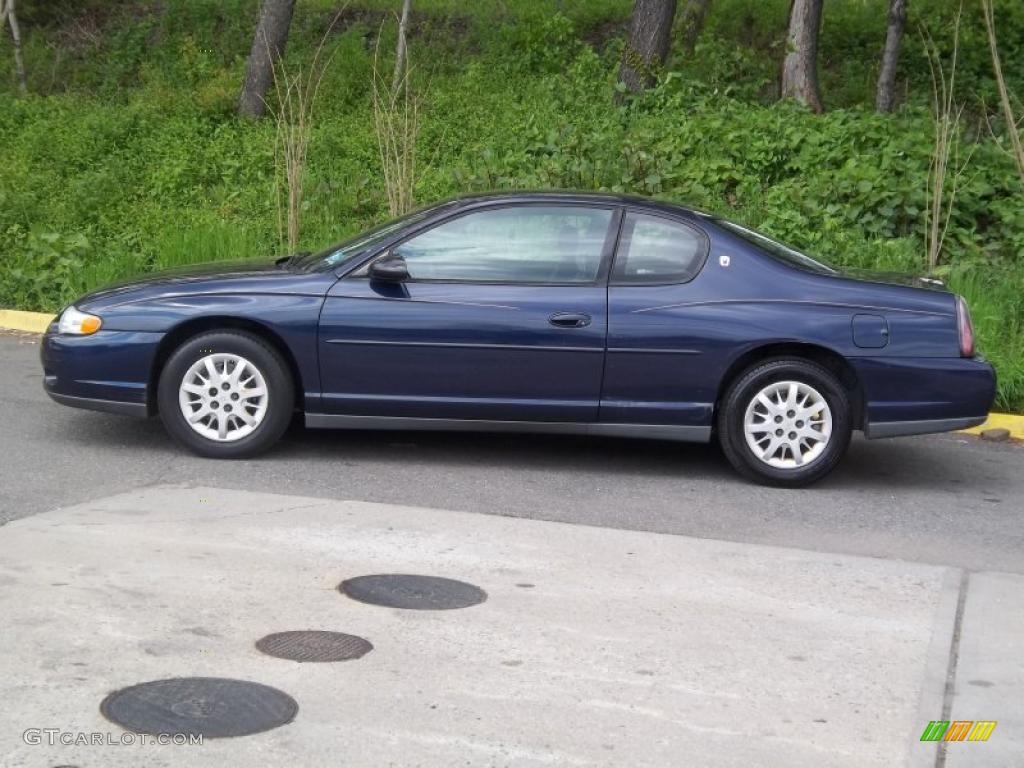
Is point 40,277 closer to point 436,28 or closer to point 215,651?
point 215,651

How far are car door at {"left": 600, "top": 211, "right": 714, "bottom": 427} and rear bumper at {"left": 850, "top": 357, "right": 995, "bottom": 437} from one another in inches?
34.0

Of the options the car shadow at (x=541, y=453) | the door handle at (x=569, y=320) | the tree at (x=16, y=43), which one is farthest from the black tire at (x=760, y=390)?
the tree at (x=16, y=43)

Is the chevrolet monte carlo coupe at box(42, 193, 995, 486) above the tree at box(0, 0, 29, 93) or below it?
below

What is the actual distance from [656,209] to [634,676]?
3.65 meters

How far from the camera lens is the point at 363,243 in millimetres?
8094

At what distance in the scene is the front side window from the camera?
786 centimetres

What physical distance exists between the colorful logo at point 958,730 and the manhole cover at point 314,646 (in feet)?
6.24

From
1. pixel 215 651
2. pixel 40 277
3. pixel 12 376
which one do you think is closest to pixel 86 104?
pixel 40 277

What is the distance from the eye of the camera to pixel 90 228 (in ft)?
46.2

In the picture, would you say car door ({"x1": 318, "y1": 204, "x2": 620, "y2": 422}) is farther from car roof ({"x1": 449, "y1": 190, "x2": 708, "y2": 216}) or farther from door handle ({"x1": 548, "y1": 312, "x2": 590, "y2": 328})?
car roof ({"x1": 449, "y1": 190, "x2": 708, "y2": 216})

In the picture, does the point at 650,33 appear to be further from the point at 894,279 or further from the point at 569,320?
the point at 569,320

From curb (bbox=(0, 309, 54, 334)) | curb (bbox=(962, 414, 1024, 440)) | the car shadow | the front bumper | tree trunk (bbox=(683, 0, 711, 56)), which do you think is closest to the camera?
the front bumper

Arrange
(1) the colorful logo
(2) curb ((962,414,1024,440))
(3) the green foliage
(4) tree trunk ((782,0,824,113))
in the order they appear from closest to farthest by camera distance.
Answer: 1. (1) the colorful logo
2. (2) curb ((962,414,1024,440))
3. (3) the green foliage
4. (4) tree trunk ((782,0,824,113))

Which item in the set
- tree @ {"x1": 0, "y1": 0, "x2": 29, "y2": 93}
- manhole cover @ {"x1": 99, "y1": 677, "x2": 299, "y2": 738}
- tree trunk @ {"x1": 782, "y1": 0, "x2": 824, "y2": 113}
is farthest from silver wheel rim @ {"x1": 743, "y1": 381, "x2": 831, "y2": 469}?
tree @ {"x1": 0, "y1": 0, "x2": 29, "y2": 93}
